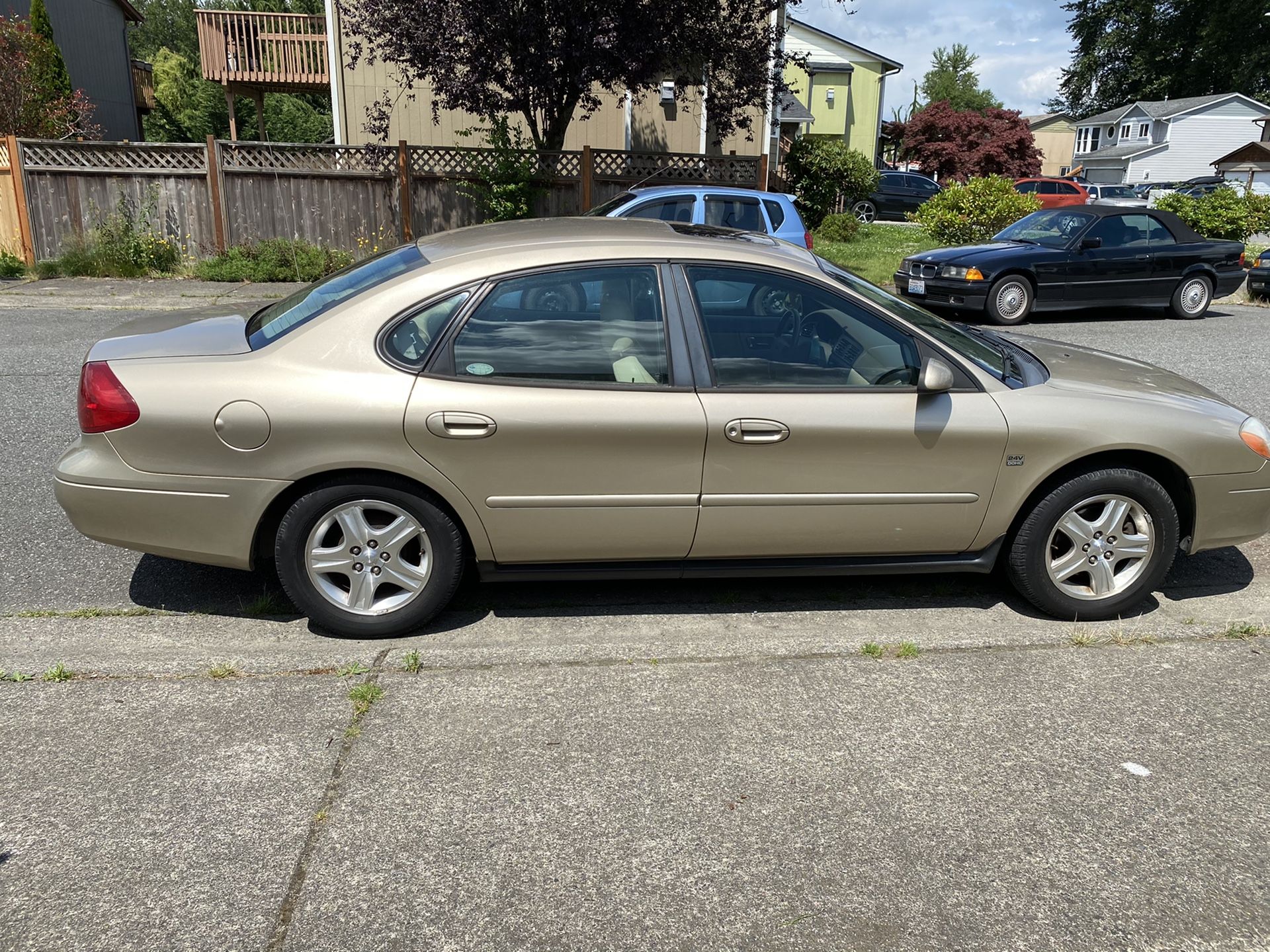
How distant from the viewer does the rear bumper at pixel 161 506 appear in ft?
12.8

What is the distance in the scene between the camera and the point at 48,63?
19.6 meters

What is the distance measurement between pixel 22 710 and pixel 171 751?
662 mm

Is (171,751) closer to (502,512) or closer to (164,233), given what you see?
(502,512)

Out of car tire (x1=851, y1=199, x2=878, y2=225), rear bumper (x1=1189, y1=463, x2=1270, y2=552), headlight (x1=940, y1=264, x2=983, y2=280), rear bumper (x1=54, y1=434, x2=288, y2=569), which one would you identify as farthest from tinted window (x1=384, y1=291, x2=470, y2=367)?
car tire (x1=851, y1=199, x2=878, y2=225)

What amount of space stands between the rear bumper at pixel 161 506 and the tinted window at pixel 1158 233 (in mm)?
13159

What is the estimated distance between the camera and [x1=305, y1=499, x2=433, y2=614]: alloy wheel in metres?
3.98

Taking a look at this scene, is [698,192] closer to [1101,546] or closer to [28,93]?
[1101,546]

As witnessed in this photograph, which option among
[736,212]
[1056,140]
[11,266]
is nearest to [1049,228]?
[736,212]

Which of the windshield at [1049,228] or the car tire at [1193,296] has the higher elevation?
the windshield at [1049,228]

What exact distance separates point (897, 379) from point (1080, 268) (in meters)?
10.2

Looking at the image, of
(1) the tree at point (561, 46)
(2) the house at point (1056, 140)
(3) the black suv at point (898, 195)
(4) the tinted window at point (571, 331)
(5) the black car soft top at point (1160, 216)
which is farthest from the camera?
(2) the house at point (1056, 140)

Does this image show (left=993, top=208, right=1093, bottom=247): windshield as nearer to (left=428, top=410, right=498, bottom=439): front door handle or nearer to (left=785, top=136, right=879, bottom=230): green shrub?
(left=785, top=136, right=879, bottom=230): green shrub

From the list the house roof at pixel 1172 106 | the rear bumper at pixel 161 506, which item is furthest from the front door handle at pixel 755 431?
the house roof at pixel 1172 106

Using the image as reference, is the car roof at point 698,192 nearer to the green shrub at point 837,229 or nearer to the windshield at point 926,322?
the windshield at point 926,322
